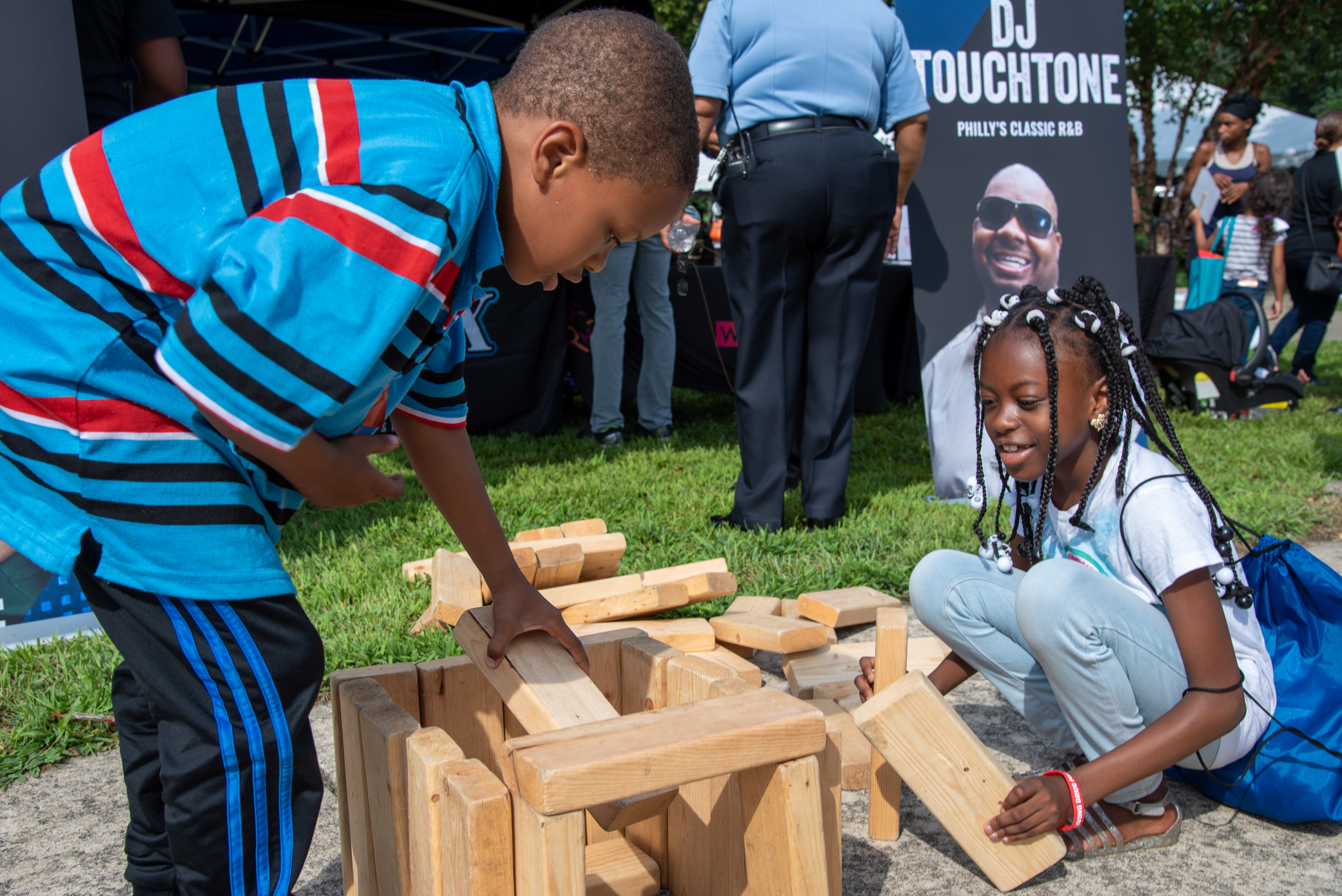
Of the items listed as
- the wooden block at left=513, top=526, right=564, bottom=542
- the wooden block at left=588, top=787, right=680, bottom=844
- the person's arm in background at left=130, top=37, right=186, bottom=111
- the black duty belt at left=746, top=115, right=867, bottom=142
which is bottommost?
the wooden block at left=588, top=787, right=680, bottom=844

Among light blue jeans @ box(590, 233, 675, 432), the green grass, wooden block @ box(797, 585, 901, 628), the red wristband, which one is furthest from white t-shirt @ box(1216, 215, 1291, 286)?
the red wristband

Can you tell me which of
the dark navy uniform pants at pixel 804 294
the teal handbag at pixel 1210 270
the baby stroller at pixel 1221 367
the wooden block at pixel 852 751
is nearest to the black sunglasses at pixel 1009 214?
the dark navy uniform pants at pixel 804 294

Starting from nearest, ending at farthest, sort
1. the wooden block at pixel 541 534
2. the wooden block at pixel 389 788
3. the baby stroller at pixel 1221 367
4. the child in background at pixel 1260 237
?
the wooden block at pixel 389 788 → the wooden block at pixel 541 534 → the baby stroller at pixel 1221 367 → the child in background at pixel 1260 237

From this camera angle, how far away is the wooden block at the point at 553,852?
1178 mm

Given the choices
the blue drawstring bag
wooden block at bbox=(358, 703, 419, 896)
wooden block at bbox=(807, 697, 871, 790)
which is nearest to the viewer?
wooden block at bbox=(358, 703, 419, 896)

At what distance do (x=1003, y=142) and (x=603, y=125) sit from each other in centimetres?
400

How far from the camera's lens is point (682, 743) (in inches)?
48.3

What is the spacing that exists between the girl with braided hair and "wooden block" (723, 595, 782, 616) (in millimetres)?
783

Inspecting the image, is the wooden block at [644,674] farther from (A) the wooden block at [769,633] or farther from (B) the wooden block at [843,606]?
(B) the wooden block at [843,606]

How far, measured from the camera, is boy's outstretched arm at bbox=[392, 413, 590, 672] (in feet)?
5.31

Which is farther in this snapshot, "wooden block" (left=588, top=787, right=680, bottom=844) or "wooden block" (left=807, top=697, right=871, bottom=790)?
"wooden block" (left=807, top=697, right=871, bottom=790)

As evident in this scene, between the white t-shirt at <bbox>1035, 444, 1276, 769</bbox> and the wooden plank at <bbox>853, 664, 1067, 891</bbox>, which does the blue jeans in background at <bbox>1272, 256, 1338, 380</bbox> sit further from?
A: the wooden plank at <bbox>853, 664, 1067, 891</bbox>

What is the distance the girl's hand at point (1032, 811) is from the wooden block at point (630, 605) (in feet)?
4.20

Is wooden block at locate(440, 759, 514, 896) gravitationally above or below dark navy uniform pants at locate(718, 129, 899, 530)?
below
